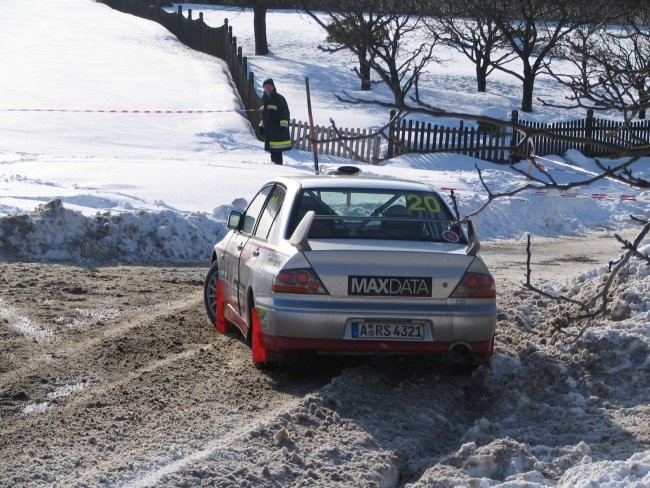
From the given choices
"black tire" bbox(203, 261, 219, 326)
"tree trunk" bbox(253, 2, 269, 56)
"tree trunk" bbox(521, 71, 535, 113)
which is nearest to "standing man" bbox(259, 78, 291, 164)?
"black tire" bbox(203, 261, 219, 326)

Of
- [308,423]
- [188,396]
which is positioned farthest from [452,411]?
[188,396]

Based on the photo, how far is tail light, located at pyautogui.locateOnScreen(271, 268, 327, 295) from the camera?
7.38 metres

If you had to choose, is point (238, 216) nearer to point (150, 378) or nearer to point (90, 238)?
point (150, 378)

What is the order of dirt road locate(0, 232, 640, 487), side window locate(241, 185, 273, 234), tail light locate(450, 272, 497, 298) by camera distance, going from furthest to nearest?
side window locate(241, 185, 273, 234) < tail light locate(450, 272, 497, 298) < dirt road locate(0, 232, 640, 487)

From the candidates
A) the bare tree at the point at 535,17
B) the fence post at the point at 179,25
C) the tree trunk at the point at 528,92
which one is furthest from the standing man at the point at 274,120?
the fence post at the point at 179,25

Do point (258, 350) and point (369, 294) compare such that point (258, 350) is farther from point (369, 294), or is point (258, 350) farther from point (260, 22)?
point (260, 22)

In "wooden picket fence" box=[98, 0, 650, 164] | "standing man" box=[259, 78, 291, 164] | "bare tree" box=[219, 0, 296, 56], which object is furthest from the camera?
"bare tree" box=[219, 0, 296, 56]

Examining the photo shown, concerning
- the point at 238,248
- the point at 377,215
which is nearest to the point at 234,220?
the point at 238,248

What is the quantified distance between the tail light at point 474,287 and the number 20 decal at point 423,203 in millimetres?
1081

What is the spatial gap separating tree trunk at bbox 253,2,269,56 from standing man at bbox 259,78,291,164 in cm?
2814

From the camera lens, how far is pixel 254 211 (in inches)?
370

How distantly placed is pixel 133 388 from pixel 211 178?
37.2 ft

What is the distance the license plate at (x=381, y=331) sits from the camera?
290 inches

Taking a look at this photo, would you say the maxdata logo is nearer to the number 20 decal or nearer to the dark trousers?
the number 20 decal
